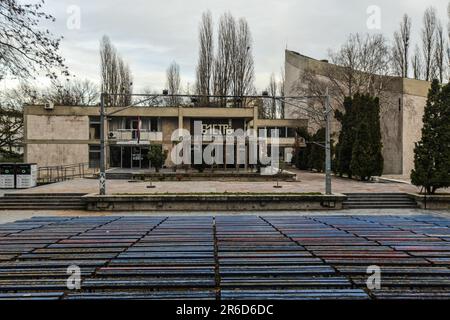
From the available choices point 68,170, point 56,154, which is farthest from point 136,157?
point 56,154

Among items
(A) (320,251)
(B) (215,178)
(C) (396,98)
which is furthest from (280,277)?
(C) (396,98)

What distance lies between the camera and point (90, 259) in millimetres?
8078

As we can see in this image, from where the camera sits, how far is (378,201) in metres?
19.8

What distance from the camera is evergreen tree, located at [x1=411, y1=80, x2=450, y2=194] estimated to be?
19.4 m

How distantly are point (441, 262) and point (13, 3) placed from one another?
38.2 feet

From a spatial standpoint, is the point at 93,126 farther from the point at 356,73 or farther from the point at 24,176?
the point at 356,73

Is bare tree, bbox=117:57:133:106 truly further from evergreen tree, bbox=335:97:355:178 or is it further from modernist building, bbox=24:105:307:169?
evergreen tree, bbox=335:97:355:178

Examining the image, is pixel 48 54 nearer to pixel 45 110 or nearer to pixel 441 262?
pixel 441 262

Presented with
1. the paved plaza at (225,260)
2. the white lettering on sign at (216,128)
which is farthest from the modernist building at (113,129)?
the paved plaza at (225,260)

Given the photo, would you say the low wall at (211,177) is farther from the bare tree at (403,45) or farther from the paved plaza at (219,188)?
the bare tree at (403,45)

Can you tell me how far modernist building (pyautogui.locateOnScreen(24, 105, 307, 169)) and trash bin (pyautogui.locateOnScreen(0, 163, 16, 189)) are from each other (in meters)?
14.5

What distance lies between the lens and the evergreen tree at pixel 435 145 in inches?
763

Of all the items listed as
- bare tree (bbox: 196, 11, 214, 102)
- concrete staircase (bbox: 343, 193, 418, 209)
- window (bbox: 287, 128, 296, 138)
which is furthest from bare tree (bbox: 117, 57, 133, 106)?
concrete staircase (bbox: 343, 193, 418, 209)
